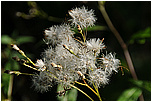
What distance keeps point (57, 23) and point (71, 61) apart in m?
1.08

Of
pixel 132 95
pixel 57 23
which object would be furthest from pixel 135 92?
pixel 57 23

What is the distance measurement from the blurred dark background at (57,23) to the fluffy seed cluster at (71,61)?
0.77 metres

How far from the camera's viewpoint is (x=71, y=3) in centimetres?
198

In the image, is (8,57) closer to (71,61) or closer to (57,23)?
(57,23)

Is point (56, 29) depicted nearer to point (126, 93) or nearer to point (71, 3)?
point (126, 93)

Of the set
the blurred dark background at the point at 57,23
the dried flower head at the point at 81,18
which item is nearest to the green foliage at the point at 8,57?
the blurred dark background at the point at 57,23

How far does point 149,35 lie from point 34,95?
3.65 feet

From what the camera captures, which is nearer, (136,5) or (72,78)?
(72,78)

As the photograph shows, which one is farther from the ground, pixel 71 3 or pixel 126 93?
pixel 71 3

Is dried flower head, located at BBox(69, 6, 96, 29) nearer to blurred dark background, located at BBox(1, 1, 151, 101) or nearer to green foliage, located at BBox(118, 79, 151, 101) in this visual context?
green foliage, located at BBox(118, 79, 151, 101)

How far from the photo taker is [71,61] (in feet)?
2.54

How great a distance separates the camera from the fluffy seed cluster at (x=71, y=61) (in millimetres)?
767

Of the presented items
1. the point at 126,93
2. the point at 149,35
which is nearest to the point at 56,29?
the point at 126,93

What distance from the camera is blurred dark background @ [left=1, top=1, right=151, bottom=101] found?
1.74m
